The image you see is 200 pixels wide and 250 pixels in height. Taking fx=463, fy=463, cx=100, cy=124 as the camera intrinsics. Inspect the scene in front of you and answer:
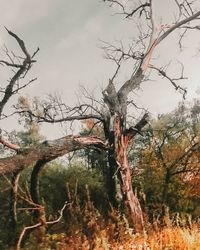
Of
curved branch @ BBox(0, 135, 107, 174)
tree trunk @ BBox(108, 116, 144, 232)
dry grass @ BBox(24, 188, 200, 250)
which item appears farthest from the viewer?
tree trunk @ BBox(108, 116, 144, 232)

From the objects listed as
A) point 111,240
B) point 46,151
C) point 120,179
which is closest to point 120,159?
point 120,179

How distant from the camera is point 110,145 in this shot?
1312 cm

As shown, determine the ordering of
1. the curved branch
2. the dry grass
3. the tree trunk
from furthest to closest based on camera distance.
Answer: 1. the tree trunk
2. the curved branch
3. the dry grass

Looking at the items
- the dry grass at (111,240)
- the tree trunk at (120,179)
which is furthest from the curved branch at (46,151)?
the dry grass at (111,240)

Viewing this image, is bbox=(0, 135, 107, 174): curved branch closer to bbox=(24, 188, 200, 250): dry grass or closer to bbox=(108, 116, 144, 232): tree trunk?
bbox=(108, 116, 144, 232): tree trunk

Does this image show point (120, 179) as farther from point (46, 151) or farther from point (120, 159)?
point (46, 151)

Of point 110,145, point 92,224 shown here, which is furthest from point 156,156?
point 92,224

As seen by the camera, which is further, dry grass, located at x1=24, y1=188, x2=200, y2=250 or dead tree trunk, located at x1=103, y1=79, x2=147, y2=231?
dead tree trunk, located at x1=103, y1=79, x2=147, y2=231

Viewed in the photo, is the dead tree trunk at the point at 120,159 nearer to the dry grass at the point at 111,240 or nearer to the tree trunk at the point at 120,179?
the tree trunk at the point at 120,179

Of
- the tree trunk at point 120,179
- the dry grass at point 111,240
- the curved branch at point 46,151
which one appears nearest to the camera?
the dry grass at point 111,240

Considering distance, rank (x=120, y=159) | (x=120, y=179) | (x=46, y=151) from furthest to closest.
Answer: (x=120, y=159) < (x=120, y=179) < (x=46, y=151)

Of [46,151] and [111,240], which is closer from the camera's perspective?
[111,240]

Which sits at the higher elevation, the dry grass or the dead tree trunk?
the dead tree trunk

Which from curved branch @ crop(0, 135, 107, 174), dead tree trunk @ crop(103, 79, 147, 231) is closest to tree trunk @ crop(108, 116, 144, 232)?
dead tree trunk @ crop(103, 79, 147, 231)
